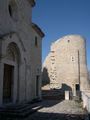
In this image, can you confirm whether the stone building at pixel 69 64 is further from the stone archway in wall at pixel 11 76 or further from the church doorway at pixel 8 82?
the church doorway at pixel 8 82

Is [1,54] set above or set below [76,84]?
above

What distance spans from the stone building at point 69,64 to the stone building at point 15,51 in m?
16.5

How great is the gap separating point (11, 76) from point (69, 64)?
21061 millimetres

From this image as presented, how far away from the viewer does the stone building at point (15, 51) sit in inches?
375

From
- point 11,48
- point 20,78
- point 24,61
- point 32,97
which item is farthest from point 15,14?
point 32,97

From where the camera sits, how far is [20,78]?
11.6 metres

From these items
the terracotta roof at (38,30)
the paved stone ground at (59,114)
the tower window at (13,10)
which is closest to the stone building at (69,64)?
the terracotta roof at (38,30)

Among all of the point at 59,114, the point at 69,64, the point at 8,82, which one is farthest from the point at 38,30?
Result: the point at 69,64

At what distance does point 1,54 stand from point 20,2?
5396mm

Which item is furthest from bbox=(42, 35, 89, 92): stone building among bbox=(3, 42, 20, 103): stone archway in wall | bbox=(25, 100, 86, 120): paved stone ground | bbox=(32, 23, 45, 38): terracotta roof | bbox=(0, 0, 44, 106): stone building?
bbox=(3, 42, 20, 103): stone archway in wall

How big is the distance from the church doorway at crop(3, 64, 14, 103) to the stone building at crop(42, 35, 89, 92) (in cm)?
2033

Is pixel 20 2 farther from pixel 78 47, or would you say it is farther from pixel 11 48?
pixel 78 47

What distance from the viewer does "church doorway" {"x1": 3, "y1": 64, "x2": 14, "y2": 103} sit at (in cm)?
1055

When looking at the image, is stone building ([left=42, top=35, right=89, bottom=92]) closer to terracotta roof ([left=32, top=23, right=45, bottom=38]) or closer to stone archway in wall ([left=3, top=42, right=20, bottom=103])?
terracotta roof ([left=32, top=23, right=45, bottom=38])
